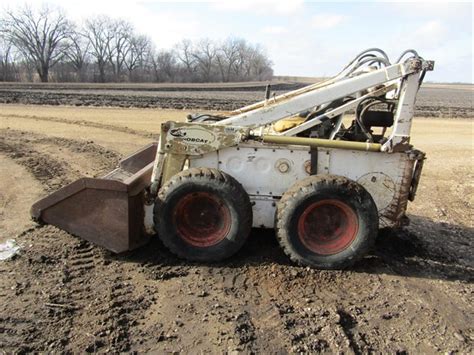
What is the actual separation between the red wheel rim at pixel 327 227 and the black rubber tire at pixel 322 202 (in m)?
→ 0.03

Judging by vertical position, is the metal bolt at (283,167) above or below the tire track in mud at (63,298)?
above

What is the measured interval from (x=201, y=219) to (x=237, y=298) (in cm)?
97

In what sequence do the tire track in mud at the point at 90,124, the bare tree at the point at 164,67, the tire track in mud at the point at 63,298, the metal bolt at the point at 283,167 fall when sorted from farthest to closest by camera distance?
the bare tree at the point at 164,67
the tire track in mud at the point at 90,124
the metal bolt at the point at 283,167
the tire track in mud at the point at 63,298

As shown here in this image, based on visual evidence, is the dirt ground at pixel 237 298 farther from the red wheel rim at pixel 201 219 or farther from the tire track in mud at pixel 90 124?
the tire track in mud at pixel 90 124

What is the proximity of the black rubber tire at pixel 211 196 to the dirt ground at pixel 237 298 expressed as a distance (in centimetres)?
15

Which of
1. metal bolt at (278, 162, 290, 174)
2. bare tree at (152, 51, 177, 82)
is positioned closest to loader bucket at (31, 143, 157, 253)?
metal bolt at (278, 162, 290, 174)

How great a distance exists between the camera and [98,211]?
15.3ft

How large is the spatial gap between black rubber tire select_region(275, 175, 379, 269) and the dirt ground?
0.14 m

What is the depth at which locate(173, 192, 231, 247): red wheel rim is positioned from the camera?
468cm

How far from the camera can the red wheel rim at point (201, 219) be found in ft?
15.4

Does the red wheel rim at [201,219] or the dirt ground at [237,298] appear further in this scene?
the red wheel rim at [201,219]

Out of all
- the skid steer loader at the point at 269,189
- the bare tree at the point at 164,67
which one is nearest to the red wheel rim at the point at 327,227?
the skid steer loader at the point at 269,189

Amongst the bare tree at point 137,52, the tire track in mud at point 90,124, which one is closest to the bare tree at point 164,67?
the bare tree at point 137,52

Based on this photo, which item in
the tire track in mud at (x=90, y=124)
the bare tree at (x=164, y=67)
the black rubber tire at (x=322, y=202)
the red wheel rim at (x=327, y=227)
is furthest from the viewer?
the bare tree at (x=164, y=67)
